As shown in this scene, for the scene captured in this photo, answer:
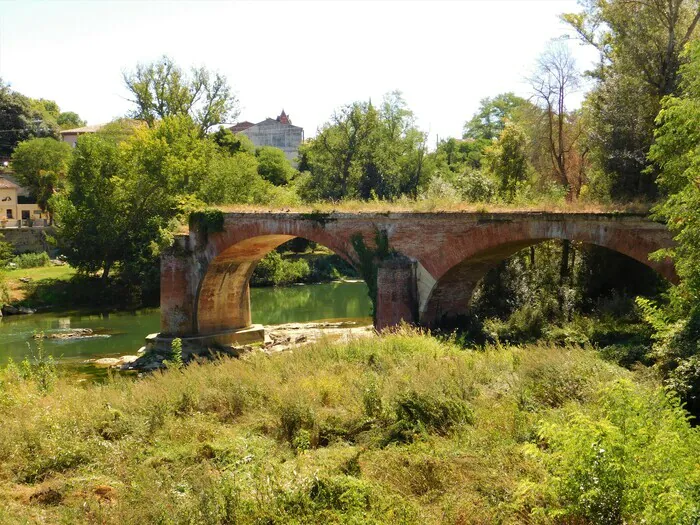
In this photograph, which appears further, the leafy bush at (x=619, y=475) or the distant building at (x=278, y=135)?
the distant building at (x=278, y=135)

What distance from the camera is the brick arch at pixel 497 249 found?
1511 centimetres

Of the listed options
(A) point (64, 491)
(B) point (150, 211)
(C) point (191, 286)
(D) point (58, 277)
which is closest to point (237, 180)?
(B) point (150, 211)

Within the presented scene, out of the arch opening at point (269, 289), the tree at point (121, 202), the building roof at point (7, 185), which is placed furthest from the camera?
the building roof at point (7, 185)

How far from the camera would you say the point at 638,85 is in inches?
779

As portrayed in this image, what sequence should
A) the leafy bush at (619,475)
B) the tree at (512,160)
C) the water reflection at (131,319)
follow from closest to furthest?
1. the leafy bush at (619,475)
2. the water reflection at (131,319)
3. the tree at (512,160)

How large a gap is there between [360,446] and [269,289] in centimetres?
3153

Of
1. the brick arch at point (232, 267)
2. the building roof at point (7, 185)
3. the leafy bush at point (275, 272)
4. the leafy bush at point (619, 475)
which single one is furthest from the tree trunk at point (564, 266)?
the building roof at point (7, 185)

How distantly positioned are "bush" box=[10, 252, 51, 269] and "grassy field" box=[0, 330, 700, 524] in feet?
105

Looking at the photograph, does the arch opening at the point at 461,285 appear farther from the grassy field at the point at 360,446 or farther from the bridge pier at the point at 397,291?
the grassy field at the point at 360,446

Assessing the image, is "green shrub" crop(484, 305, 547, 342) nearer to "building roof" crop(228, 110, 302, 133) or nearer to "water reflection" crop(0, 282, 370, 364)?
"water reflection" crop(0, 282, 370, 364)

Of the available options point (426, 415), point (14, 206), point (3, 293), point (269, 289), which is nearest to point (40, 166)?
point (14, 206)

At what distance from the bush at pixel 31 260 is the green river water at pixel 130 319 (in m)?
10.2

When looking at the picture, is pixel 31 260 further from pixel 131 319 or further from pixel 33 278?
pixel 131 319

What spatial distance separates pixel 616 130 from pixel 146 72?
34.6m
